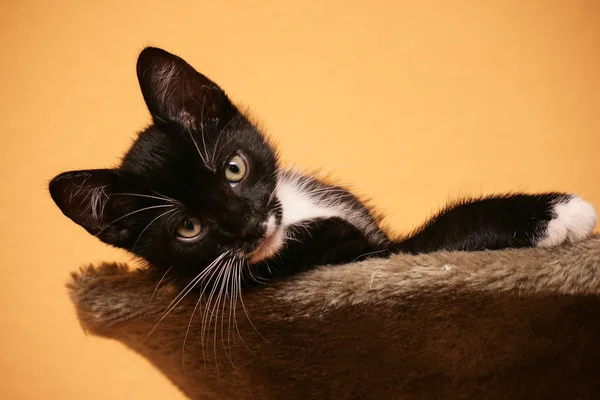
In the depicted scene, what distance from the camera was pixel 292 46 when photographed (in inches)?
59.6

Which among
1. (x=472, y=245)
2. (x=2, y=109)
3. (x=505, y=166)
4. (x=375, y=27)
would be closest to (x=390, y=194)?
(x=505, y=166)

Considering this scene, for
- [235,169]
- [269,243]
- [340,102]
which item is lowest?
[269,243]

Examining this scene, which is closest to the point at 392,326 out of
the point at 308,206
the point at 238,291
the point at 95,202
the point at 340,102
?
the point at 238,291

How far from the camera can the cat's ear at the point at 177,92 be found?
888 mm

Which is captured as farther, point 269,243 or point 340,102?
point 340,102

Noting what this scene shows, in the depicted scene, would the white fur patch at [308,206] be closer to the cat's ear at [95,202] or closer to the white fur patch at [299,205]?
the white fur patch at [299,205]

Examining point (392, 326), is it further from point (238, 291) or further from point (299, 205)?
point (299, 205)

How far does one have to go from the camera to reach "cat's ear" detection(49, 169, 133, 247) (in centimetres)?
82

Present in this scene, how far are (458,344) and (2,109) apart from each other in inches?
56.1

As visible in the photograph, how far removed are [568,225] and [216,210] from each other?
59 cm

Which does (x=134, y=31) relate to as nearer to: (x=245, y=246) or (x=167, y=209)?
(x=167, y=209)

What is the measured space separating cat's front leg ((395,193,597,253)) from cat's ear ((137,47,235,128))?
47 centimetres

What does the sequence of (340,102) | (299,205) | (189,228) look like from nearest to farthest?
(189,228), (299,205), (340,102)

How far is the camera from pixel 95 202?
86 centimetres
